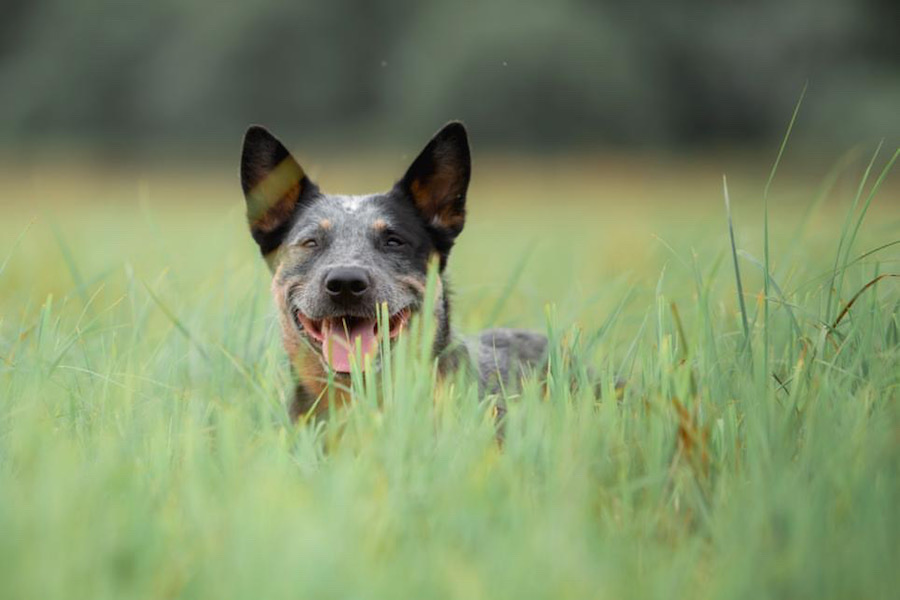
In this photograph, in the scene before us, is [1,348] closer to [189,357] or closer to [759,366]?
[189,357]

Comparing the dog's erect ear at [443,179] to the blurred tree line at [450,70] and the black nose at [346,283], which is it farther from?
the blurred tree line at [450,70]

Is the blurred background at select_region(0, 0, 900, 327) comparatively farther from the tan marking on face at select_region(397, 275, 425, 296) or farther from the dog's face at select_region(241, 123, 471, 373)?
the tan marking on face at select_region(397, 275, 425, 296)

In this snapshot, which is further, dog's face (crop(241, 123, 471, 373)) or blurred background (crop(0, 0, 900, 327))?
blurred background (crop(0, 0, 900, 327))

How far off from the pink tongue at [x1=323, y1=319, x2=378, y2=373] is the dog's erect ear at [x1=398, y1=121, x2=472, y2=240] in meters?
0.82

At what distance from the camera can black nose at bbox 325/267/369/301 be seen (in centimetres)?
399

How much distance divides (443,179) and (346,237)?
58 cm

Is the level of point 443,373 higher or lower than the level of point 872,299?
lower

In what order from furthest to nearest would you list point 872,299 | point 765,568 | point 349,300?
point 349,300, point 872,299, point 765,568

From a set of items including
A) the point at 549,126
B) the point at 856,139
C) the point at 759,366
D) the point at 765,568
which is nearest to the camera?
the point at 765,568

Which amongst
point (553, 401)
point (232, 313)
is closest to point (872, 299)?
point (553, 401)

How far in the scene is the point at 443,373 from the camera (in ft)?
13.9

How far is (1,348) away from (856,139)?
889 inches

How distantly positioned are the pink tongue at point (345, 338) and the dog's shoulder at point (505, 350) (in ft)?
1.89

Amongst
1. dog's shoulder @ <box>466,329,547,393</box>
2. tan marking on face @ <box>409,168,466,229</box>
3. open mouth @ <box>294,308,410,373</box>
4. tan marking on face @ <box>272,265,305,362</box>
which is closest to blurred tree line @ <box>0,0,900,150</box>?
dog's shoulder @ <box>466,329,547,393</box>
